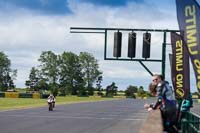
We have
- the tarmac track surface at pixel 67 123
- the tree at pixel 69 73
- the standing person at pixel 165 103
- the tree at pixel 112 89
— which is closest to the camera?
the standing person at pixel 165 103

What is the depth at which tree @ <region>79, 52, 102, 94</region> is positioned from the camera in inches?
6029

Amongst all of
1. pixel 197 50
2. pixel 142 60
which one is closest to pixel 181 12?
pixel 197 50

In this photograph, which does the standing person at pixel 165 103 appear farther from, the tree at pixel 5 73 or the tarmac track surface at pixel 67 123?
the tree at pixel 5 73

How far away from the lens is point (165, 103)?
34.2ft

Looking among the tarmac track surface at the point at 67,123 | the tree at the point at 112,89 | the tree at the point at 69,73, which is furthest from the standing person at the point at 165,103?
the tree at the point at 112,89

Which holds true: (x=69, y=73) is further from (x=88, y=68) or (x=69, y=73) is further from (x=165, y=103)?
(x=165, y=103)

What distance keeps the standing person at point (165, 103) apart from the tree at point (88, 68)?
142 metres

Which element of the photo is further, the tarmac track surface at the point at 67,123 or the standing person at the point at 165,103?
the tarmac track surface at the point at 67,123

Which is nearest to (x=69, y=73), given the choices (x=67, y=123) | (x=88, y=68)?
(x=88, y=68)

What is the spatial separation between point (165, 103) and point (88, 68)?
143 metres

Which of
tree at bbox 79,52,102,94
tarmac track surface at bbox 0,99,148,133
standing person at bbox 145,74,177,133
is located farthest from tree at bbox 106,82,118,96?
standing person at bbox 145,74,177,133

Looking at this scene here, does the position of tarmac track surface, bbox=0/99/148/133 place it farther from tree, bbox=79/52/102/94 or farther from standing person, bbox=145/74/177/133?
tree, bbox=79/52/102/94

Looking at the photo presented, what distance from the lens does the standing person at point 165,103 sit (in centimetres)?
1038

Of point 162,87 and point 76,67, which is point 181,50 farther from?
point 76,67
